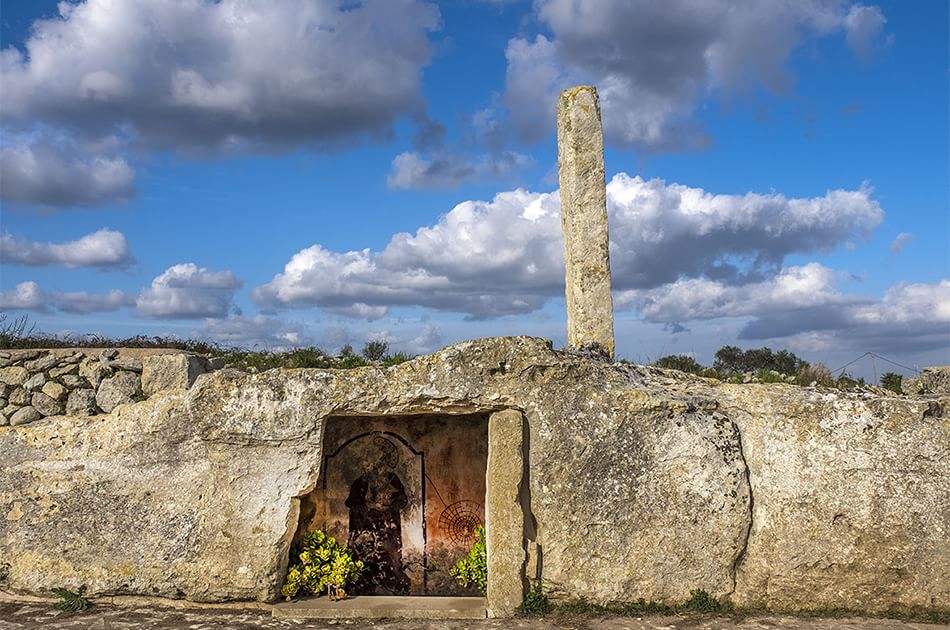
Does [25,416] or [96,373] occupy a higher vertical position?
[96,373]

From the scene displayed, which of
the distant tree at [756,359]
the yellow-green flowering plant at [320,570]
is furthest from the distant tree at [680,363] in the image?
the yellow-green flowering plant at [320,570]

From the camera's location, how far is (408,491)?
27.6 feet

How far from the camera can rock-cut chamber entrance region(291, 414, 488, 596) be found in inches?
328

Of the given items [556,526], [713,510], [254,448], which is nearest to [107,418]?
[254,448]

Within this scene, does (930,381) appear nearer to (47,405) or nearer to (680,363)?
(680,363)

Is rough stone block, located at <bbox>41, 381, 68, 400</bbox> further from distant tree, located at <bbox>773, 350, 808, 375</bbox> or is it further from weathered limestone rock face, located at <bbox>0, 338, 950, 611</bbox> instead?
distant tree, located at <bbox>773, 350, 808, 375</bbox>

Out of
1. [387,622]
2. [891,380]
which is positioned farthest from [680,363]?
[387,622]

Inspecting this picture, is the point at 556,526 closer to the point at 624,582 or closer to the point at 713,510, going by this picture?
the point at 624,582

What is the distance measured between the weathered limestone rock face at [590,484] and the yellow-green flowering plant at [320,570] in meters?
0.23

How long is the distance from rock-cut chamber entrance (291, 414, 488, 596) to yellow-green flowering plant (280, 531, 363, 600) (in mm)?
515

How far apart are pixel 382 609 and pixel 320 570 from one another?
31.1 inches

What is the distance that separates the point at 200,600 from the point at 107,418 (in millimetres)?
1831

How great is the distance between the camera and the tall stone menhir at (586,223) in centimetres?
1061

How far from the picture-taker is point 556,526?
22.9 feet
